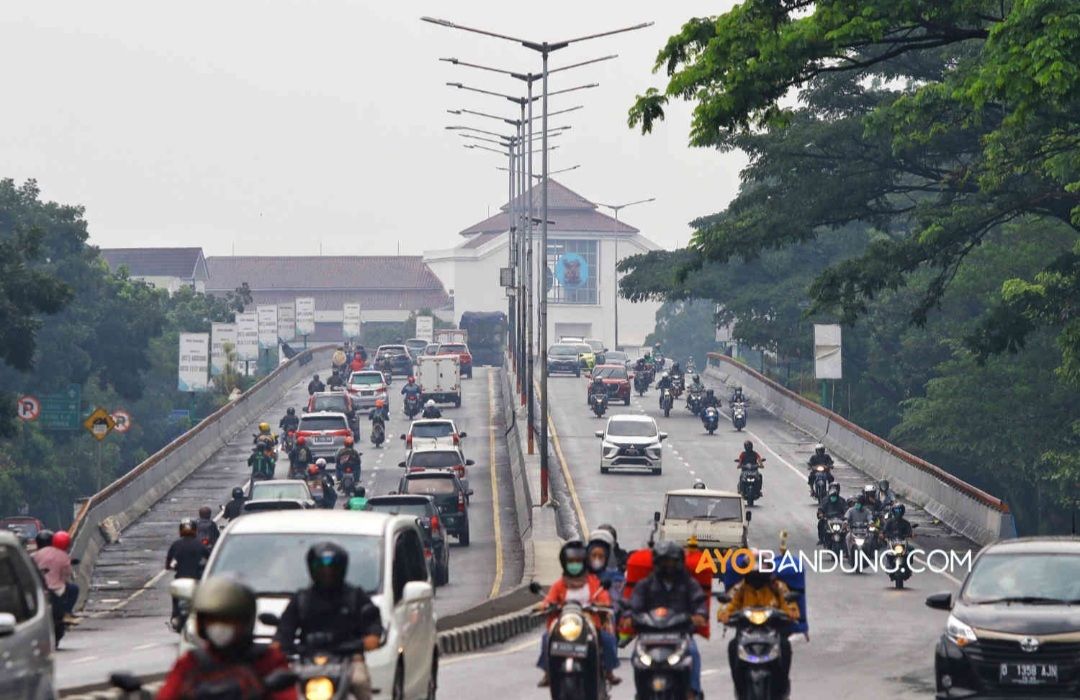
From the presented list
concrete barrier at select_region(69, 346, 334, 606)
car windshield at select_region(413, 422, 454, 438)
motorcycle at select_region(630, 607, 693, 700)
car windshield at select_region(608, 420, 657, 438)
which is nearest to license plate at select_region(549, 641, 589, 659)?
motorcycle at select_region(630, 607, 693, 700)

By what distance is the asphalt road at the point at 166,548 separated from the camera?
25484 millimetres

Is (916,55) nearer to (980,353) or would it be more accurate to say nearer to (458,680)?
(980,353)

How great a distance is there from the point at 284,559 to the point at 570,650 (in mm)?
2209

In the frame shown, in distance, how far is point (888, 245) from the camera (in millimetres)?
45062

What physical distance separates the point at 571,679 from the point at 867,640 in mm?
12861

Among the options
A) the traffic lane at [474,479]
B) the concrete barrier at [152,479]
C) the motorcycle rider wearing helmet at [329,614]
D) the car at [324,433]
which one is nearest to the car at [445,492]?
the traffic lane at [474,479]

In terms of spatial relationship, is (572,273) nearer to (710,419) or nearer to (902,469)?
(710,419)

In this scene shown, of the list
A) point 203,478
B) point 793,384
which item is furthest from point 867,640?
point 793,384

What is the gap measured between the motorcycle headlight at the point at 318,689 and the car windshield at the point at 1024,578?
8.21 metres

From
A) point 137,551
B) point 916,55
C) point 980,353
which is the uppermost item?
point 916,55

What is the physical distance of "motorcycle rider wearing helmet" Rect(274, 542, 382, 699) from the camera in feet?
A: 39.6

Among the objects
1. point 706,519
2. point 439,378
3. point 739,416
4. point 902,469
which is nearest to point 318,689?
point 706,519

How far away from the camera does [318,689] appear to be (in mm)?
11820

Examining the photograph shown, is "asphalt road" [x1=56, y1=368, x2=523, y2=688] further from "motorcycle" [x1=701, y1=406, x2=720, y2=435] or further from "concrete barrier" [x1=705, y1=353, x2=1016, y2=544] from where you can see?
"concrete barrier" [x1=705, y1=353, x2=1016, y2=544]
